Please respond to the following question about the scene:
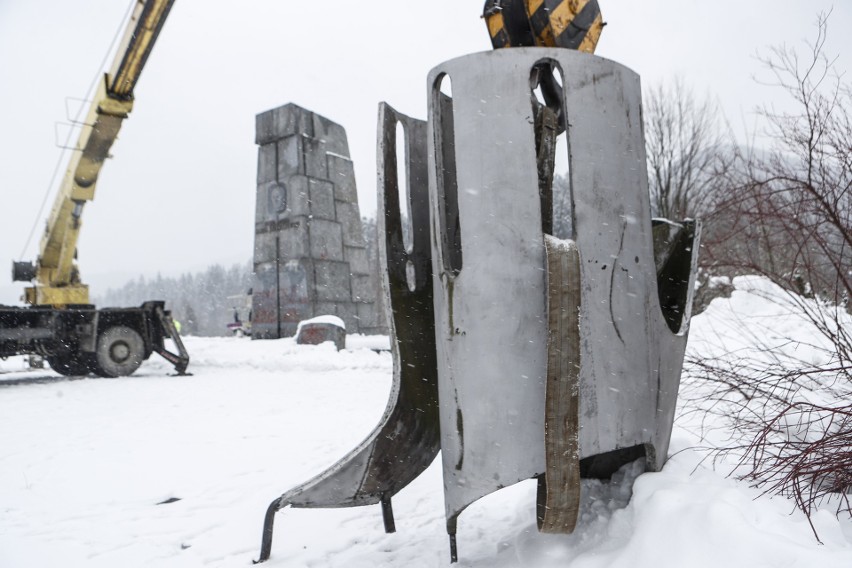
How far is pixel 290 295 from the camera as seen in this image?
12875 millimetres

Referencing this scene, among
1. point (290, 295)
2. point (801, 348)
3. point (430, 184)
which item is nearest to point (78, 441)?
point (430, 184)

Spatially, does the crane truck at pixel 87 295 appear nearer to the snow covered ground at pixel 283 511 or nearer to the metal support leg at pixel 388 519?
the snow covered ground at pixel 283 511

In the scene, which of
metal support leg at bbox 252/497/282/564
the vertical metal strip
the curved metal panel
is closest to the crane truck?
metal support leg at bbox 252/497/282/564

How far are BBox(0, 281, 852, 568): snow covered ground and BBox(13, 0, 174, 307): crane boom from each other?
17.0 feet

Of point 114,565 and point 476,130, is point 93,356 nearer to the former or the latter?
point 114,565

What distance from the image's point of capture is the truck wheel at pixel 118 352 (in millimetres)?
9781

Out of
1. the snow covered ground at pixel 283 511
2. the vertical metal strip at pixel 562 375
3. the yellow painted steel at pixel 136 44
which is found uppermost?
the yellow painted steel at pixel 136 44

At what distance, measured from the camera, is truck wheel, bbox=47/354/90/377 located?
33.3ft

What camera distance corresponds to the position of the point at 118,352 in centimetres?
994

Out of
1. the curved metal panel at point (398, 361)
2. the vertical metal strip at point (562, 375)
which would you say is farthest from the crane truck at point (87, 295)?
the vertical metal strip at point (562, 375)

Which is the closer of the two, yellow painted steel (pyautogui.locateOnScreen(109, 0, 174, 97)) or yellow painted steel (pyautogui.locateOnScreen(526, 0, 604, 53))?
yellow painted steel (pyautogui.locateOnScreen(526, 0, 604, 53))

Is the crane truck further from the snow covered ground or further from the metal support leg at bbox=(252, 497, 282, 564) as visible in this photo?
the metal support leg at bbox=(252, 497, 282, 564)

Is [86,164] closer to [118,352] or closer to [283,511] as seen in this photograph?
[118,352]

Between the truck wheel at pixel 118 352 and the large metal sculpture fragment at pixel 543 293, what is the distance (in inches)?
369
